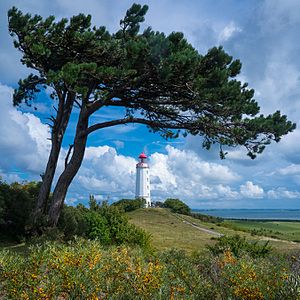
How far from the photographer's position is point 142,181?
50.2m

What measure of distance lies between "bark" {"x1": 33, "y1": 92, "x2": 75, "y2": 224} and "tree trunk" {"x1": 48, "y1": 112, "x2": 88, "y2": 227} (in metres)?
0.64

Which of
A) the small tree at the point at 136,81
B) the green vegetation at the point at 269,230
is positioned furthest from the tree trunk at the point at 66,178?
the green vegetation at the point at 269,230

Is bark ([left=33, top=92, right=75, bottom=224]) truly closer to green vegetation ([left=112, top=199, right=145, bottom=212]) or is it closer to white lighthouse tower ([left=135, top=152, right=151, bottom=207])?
green vegetation ([left=112, top=199, right=145, bottom=212])

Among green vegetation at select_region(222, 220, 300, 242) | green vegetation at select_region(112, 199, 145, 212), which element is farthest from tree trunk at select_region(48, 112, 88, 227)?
green vegetation at select_region(112, 199, 145, 212)

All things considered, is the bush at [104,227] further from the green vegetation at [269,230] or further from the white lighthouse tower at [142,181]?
the white lighthouse tower at [142,181]

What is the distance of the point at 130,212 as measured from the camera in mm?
44938

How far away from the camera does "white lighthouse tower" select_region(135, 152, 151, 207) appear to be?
50312 millimetres

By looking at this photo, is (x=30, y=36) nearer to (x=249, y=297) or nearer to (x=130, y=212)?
(x=249, y=297)

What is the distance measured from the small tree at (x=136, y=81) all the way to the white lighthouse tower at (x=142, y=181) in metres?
34.2

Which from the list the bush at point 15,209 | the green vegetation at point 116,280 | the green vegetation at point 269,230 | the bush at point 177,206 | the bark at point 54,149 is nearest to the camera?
the green vegetation at point 116,280

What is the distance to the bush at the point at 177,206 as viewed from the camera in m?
50.2

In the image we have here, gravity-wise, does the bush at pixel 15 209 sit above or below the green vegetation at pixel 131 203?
below

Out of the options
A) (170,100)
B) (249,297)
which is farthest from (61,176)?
(249,297)

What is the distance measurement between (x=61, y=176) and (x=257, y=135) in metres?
8.10
